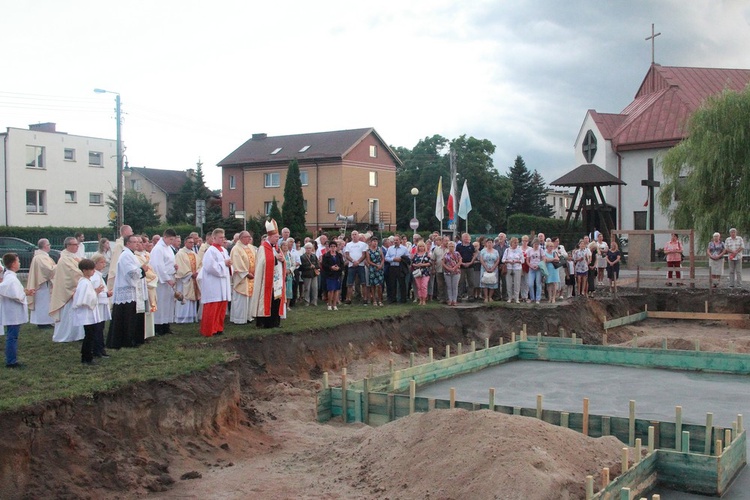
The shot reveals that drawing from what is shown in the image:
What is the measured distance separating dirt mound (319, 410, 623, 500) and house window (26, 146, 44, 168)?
42.7m

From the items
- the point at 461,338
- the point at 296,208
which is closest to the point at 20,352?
the point at 461,338

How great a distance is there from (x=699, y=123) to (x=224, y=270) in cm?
2663

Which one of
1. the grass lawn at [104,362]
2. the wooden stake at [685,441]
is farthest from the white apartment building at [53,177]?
the wooden stake at [685,441]

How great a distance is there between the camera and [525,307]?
59.9ft

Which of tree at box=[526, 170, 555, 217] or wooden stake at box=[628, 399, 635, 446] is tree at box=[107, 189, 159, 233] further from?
wooden stake at box=[628, 399, 635, 446]

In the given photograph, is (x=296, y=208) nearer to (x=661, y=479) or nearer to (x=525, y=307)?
(x=525, y=307)

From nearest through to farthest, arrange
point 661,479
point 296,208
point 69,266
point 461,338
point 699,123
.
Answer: point 661,479, point 69,266, point 461,338, point 699,123, point 296,208

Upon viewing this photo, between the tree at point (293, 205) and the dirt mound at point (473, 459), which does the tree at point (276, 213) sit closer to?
the tree at point (293, 205)

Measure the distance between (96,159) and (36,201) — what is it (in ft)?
16.9

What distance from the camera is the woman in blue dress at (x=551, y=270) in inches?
735

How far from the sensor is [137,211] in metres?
49.8

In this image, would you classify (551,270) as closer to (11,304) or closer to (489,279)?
(489,279)

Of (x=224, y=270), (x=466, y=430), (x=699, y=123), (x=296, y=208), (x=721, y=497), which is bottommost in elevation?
(x=721, y=497)

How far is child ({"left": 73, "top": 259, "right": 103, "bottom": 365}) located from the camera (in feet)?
31.4
